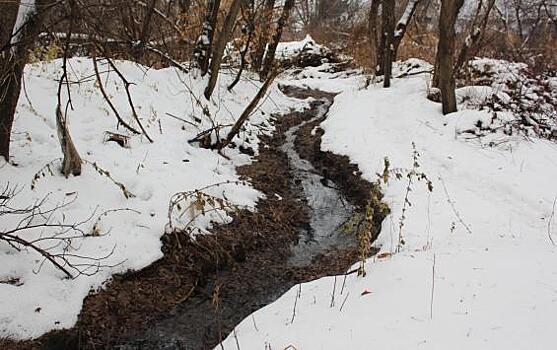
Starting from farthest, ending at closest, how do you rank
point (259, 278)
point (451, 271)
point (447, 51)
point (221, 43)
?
point (221, 43) → point (447, 51) → point (259, 278) → point (451, 271)

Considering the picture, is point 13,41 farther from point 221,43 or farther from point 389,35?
point 389,35

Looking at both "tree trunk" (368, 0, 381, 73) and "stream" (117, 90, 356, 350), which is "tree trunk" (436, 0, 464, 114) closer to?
"stream" (117, 90, 356, 350)

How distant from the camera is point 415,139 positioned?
8219 millimetres

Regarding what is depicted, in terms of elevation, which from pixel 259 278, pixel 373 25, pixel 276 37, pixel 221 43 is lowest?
pixel 259 278

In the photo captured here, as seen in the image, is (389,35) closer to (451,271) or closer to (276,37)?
(276,37)

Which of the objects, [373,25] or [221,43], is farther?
[373,25]

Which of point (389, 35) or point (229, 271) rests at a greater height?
point (389, 35)

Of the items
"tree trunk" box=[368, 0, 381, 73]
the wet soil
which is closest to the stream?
the wet soil

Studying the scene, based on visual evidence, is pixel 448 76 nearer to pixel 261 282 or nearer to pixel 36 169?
pixel 261 282

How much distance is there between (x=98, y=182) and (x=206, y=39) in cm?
529

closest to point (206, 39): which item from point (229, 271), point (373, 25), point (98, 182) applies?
point (98, 182)

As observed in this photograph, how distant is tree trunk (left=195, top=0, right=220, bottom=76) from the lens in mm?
9250

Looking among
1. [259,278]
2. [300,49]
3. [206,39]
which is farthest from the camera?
[300,49]

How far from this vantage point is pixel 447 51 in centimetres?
872
